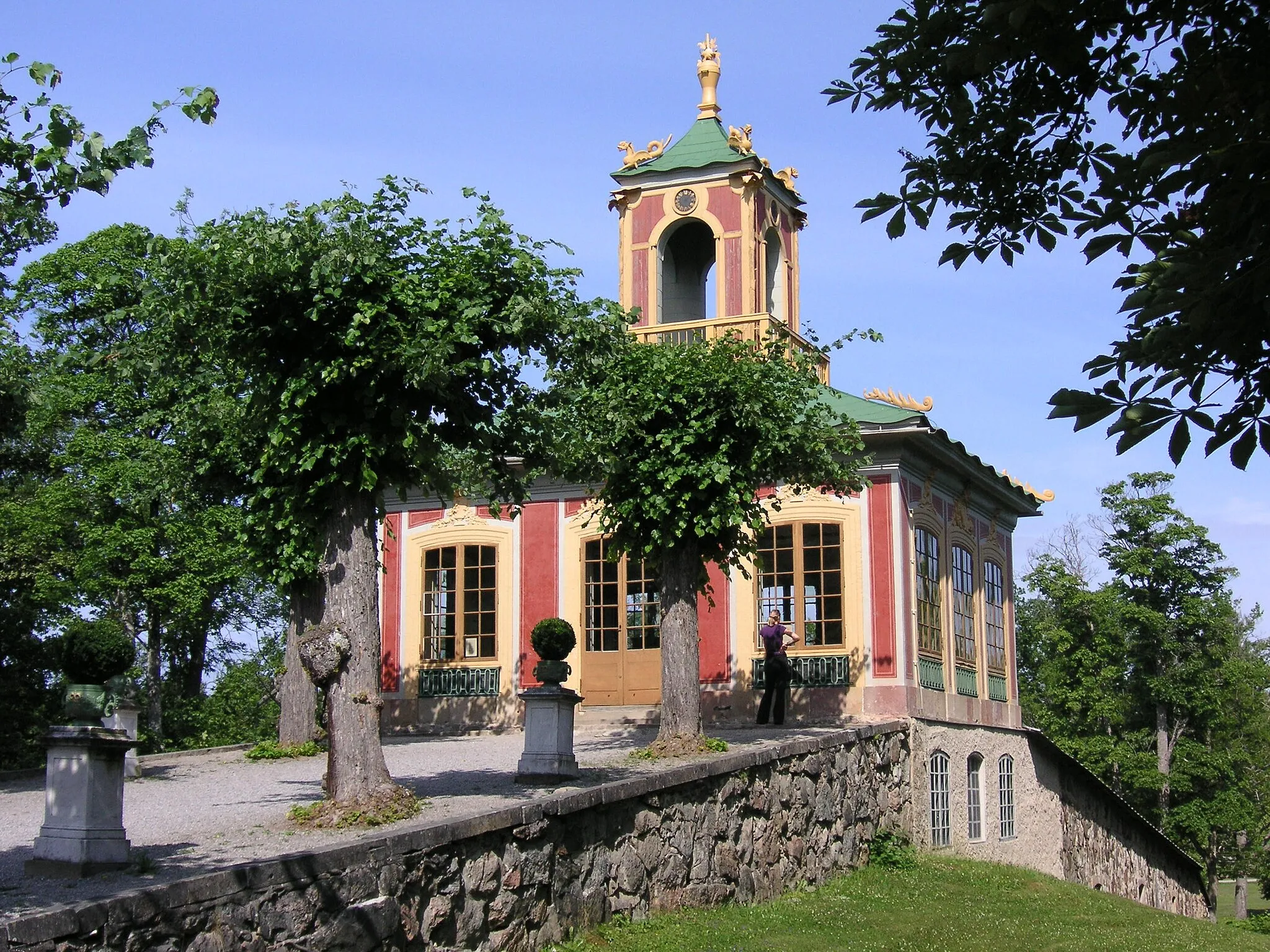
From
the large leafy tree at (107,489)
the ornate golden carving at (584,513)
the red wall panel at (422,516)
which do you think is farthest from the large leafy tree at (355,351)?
the large leafy tree at (107,489)

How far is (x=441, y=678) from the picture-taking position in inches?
822

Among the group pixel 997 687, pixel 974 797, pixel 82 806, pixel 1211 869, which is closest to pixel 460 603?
pixel 974 797

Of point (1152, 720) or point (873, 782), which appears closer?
point (873, 782)

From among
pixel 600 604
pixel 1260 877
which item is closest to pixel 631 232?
pixel 600 604

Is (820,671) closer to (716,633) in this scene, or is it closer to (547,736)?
(716,633)

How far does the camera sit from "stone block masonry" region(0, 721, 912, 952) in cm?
677

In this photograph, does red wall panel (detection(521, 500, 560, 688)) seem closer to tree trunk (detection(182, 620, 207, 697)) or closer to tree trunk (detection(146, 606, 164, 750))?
tree trunk (detection(146, 606, 164, 750))

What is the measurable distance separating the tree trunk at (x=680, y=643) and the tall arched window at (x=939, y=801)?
496cm

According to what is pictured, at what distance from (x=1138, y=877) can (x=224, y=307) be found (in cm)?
2126

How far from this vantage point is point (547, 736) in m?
12.2

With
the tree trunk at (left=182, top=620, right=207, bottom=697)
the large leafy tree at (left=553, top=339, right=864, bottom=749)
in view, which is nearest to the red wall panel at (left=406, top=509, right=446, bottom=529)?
the large leafy tree at (left=553, top=339, right=864, bottom=749)

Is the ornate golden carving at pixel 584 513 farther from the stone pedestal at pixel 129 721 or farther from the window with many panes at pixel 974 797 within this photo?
the stone pedestal at pixel 129 721

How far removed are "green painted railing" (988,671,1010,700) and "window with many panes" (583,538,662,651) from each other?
5441mm

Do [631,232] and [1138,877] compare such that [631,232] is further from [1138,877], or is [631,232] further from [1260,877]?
[1260,877]
